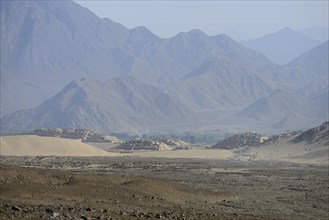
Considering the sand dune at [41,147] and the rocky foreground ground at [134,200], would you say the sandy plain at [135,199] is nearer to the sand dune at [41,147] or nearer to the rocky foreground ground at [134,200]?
the rocky foreground ground at [134,200]

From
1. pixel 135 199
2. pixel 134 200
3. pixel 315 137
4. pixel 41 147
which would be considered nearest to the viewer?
pixel 134 200

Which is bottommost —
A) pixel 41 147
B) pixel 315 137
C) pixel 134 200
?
pixel 134 200

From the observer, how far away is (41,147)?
277 feet

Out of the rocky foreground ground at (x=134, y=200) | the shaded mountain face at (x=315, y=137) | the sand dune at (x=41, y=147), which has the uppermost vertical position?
the shaded mountain face at (x=315, y=137)

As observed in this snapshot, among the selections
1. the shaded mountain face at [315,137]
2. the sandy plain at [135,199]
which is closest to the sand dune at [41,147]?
the shaded mountain face at [315,137]

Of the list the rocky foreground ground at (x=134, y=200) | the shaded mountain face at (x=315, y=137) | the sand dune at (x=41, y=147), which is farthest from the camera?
the shaded mountain face at (x=315, y=137)

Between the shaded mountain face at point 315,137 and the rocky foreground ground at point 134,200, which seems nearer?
the rocky foreground ground at point 134,200

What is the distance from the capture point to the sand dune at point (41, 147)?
8219 centimetres

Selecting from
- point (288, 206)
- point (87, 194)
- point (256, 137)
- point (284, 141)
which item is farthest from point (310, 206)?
point (256, 137)

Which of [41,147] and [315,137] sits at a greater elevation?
[315,137]

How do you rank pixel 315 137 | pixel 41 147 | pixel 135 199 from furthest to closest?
pixel 315 137, pixel 41 147, pixel 135 199

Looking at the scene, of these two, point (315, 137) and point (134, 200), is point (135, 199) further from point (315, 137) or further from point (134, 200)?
point (315, 137)

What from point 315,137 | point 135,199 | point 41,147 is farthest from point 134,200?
point 315,137

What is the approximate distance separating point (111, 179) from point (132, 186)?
2752 millimetres
